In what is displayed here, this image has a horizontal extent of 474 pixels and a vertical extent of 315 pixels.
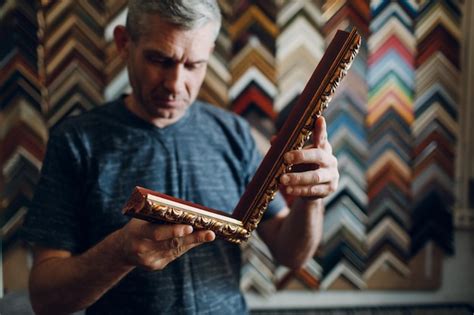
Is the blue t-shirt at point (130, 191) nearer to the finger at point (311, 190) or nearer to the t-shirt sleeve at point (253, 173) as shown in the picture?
the t-shirt sleeve at point (253, 173)

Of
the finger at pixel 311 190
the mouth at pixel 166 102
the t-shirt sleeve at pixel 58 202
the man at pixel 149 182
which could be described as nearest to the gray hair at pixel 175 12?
the man at pixel 149 182

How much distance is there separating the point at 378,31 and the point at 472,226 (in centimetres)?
68

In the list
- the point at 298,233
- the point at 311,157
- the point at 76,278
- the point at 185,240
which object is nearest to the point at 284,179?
the point at 311,157

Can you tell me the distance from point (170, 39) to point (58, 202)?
0.39 m

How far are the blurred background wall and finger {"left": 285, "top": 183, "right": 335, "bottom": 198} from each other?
55 cm

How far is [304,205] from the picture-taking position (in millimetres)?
1002

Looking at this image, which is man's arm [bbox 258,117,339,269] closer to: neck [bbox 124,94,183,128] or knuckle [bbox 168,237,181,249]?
knuckle [bbox 168,237,181,249]

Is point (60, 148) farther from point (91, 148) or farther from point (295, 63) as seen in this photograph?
point (295, 63)

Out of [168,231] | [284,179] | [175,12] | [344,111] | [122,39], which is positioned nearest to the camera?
[168,231]

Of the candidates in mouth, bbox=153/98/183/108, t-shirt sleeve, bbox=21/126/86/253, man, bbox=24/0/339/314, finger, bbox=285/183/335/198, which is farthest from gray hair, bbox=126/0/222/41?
finger, bbox=285/183/335/198

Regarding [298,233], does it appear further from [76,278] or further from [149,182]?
[76,278]

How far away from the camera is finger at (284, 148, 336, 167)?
79 cm

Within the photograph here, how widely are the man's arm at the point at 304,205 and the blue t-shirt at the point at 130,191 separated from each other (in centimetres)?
11

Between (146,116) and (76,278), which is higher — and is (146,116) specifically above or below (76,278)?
above
